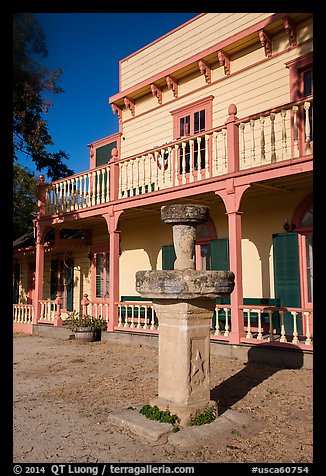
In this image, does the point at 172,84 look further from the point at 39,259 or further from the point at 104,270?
the point at 39,259

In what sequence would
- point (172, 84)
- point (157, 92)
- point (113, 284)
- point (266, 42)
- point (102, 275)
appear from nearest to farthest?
1. point (266, 42)
2. point (113, 284)
3. point (172, 84)
4. point (157, 92)
5. point (102, 275)

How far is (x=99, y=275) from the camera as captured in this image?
15.3 m

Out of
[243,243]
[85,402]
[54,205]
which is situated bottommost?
[85,402]

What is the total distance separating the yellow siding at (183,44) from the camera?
11.0 metres

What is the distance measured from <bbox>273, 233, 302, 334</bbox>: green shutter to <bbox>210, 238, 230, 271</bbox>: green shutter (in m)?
1.31

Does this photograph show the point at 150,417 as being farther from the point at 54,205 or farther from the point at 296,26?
the point at 54,205

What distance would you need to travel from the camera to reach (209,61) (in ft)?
37.7

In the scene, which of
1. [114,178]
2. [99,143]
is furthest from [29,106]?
[99,143]

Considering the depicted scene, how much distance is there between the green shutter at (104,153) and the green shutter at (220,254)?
6.28m

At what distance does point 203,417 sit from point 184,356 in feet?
2.27

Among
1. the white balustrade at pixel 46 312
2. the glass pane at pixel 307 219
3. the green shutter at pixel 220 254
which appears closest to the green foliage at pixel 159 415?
the glass pane at pixel 307 219

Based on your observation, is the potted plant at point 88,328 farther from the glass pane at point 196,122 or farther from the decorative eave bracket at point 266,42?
the decorative eave bracket at point 266,42
